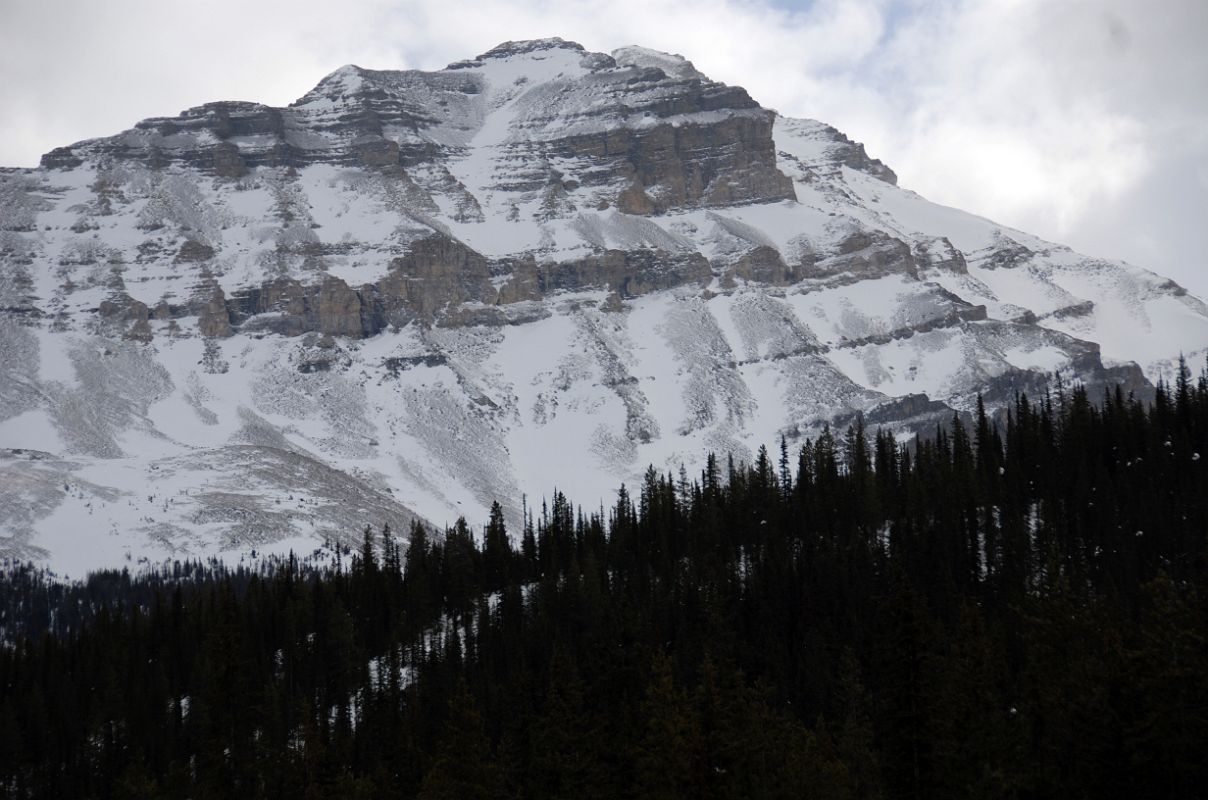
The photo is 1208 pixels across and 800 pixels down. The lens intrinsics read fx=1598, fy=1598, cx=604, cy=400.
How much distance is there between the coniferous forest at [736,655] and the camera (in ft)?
241

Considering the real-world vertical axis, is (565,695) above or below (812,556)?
below

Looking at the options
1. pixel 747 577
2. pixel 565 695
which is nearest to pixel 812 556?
pixel 747 577

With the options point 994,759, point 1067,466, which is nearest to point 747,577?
point 1067,466

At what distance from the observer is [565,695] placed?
299ft

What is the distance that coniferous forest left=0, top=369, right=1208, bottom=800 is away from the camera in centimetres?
7356

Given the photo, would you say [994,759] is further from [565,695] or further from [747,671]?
[747,671]

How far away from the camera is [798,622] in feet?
416

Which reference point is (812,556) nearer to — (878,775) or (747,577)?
(747,577)

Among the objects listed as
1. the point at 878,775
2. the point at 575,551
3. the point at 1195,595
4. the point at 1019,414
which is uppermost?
the point at 1019,414

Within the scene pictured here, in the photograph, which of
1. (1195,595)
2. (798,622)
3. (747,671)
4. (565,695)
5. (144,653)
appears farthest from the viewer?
(144,653)

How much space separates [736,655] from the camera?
385 ft

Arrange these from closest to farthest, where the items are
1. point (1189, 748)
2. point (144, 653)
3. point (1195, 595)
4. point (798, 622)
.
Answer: point (1189, 748)
point (1195, 595)
point (798, 622)
point (144, 653)

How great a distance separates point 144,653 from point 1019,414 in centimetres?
9153

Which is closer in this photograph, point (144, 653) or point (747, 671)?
point (747, 671)
